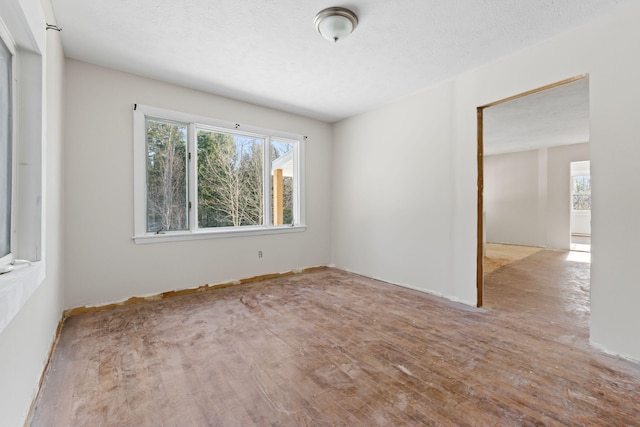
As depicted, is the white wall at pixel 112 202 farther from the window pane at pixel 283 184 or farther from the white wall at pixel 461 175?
the white wall at pixel 461 175

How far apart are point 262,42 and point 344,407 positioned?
284 centimetres

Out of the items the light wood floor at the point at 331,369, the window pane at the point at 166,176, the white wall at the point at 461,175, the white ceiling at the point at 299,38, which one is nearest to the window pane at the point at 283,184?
the white wall at the point at 461,175

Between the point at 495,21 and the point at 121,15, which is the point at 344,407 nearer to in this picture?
the point at 495,21

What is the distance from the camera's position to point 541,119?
15.2ft

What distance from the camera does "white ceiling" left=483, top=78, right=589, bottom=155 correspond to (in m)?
3.64

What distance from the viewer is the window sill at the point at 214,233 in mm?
3213

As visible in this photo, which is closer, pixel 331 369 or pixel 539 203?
pixel 331 369

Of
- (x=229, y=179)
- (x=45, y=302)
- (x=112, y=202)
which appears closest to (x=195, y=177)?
(x=229, y=179)

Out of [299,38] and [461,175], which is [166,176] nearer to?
[299,38]

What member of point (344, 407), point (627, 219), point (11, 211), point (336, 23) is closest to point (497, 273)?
point (627, 219)

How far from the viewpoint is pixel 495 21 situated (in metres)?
2.21

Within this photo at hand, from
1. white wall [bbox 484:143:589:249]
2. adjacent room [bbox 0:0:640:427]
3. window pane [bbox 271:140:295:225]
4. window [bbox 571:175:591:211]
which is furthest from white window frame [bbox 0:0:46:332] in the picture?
window [bbox 571:175:591:211]

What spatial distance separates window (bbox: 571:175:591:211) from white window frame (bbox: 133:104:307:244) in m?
7.76

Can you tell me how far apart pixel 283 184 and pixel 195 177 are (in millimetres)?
1464
